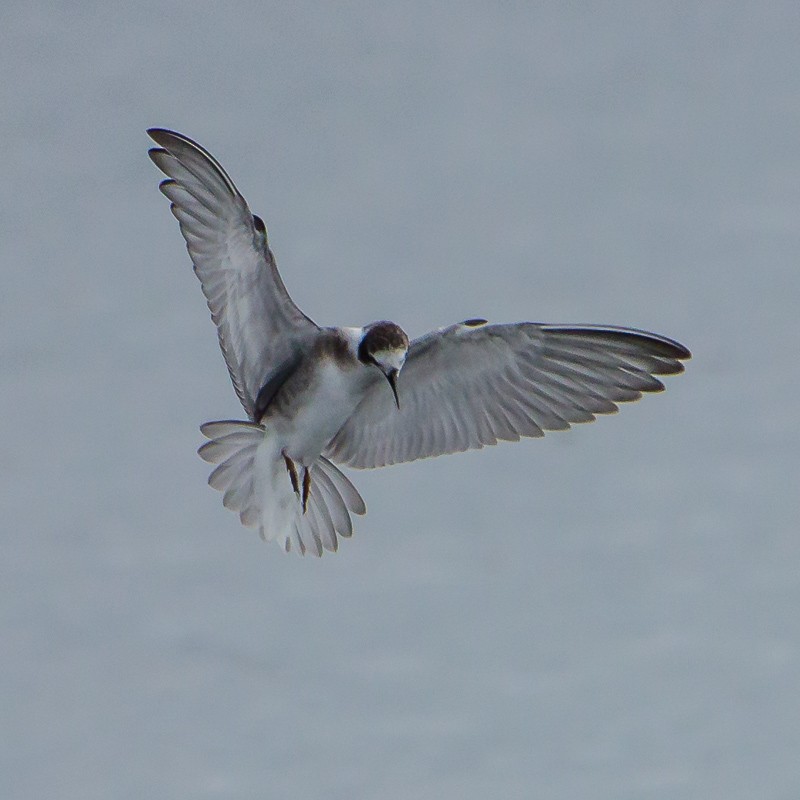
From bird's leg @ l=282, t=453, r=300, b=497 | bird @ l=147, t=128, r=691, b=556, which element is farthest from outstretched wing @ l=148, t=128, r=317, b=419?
bird's leg @ l=282, t=453, r=300, b=497

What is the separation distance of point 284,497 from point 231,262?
450 mm

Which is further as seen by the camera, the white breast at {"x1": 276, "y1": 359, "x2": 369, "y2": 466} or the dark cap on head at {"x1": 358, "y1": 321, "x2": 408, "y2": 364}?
the white breast at {"x1": 276, "y1": 359, "x2": 369, "y2": 466}

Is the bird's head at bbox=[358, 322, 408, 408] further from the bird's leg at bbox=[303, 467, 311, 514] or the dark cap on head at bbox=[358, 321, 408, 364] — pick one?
the bird's leg at bbox=[303, 467, 311, 514]

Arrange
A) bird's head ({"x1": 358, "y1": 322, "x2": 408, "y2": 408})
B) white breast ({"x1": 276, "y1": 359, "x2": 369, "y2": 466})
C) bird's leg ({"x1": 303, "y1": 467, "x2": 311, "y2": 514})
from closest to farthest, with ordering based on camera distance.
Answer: bird's head ({"x1": 358, "y1": 322, "x2": 408, "y2": 408}), white breast ({"x1": 276, "y1": 359, "x2": 369, "y2": 466}), bird's leg ({"x1": 303, "y1": 467, "x2": 311, "y2": 514})

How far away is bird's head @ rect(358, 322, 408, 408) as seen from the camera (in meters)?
2.99

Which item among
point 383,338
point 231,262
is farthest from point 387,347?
point 231,262

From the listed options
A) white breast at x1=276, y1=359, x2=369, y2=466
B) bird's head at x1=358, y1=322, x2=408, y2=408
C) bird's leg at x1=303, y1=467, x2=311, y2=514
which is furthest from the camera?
bird's leg at x1=303, y1=467, x2=311, y2=514

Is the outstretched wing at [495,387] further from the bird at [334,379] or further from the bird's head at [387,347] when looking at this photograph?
the bird's head at [387,347]

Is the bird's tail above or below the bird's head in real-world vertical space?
below

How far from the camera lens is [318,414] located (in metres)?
3.12

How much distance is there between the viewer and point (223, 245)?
3076 mm

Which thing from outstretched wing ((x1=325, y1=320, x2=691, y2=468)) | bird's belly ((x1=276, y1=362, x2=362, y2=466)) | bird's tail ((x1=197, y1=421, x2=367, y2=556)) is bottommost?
bird's tail ((x1=197, y1=421, x2=367, y2=556))

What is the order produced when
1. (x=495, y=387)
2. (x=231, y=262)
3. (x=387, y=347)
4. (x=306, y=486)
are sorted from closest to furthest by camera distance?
1. (x=387, y=347)
2. (x=231, y=262)
3. (x=306, y=486)
4. (x=495, y=387)

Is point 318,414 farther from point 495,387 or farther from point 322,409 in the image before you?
point 495,387
